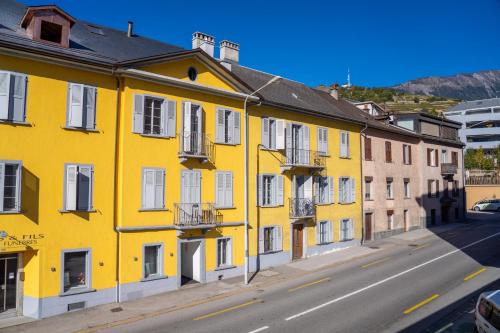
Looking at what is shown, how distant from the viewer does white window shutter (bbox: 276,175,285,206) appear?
25.6m

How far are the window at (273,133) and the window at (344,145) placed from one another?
7095mm

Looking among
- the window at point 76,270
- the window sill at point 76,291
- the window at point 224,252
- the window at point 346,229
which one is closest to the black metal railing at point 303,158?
the window at point 346,229

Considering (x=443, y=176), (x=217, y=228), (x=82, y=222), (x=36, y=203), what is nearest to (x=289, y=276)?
(x=217, y=228)

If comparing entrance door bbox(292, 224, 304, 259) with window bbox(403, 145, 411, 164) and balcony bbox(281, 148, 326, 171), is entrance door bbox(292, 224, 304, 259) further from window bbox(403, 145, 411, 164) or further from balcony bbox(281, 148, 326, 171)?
window bbox(403, 145, 411, 164)

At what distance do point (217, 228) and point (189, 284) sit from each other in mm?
3079

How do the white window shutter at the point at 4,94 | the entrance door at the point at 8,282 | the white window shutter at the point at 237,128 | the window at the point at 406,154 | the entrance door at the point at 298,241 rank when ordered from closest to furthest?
1. the white window shutter at the point at 4,94
2. the entrance door at the point at 8,282
3. the white window shutter at the point at 237,128
4. the entrance door at the point at 298,241
5. the window at the point at 406,154

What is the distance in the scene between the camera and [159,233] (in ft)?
63.9

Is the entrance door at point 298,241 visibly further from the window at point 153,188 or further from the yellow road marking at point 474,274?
the window at point 153,188

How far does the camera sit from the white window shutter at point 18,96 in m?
15.8

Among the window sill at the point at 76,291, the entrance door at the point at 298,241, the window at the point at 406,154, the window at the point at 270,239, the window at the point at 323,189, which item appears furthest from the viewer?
the window at the point at 406,154

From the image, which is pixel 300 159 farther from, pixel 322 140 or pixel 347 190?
pixel 347 190

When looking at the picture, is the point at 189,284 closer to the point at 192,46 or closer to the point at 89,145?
the point at 89,145

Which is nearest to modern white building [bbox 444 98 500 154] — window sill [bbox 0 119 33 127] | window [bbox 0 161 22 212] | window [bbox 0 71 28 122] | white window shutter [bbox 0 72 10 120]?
window sill [bbox 0 119 33 127]

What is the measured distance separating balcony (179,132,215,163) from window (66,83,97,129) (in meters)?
4.22
